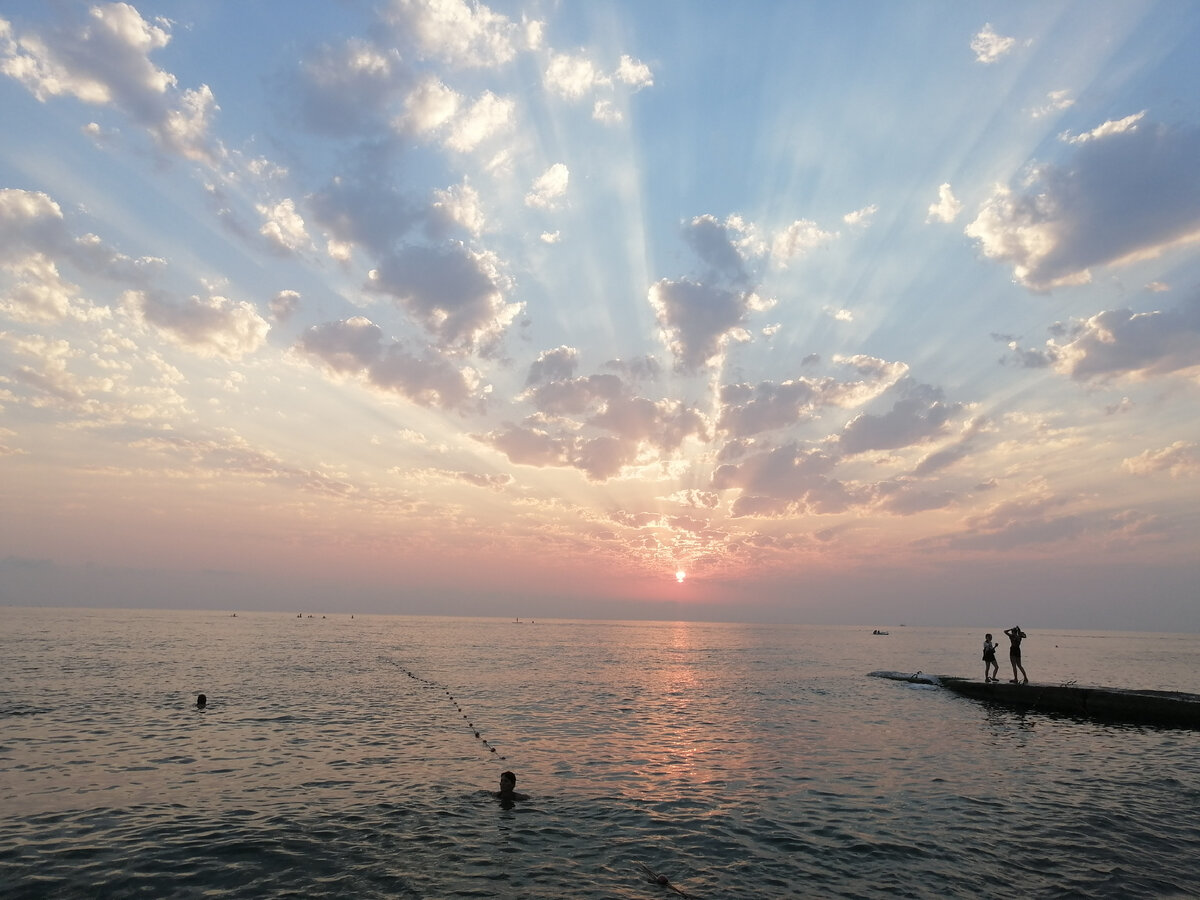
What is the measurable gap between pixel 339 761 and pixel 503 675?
40.2 m

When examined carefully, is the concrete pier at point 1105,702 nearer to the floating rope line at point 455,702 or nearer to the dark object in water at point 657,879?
the floating rope line at point 455,702

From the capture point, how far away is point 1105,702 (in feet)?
133

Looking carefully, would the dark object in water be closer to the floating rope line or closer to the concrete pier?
the floating rope line

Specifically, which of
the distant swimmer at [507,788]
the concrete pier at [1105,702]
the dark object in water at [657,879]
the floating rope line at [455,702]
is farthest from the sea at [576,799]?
the concrete pier at [1105,702]

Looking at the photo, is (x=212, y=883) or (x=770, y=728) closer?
(x=212, y=883)

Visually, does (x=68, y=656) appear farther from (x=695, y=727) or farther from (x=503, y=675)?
(x=695, y=727)

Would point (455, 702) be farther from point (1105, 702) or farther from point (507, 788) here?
point (1105, 702)

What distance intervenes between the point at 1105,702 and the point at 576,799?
121 feet

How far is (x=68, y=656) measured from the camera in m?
70.4

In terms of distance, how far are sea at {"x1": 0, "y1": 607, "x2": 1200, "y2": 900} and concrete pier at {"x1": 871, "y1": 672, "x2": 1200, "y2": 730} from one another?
1.79 metres

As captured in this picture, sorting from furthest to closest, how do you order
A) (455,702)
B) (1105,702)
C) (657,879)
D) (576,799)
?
(455,702)
(1105,702)
(576,799)
(657,879)

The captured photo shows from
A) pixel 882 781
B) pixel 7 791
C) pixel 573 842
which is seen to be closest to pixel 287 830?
pixel 573 842

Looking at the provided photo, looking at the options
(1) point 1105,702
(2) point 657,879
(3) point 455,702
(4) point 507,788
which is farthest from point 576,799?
(1) point 1105,702

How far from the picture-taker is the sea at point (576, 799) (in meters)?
15.2
